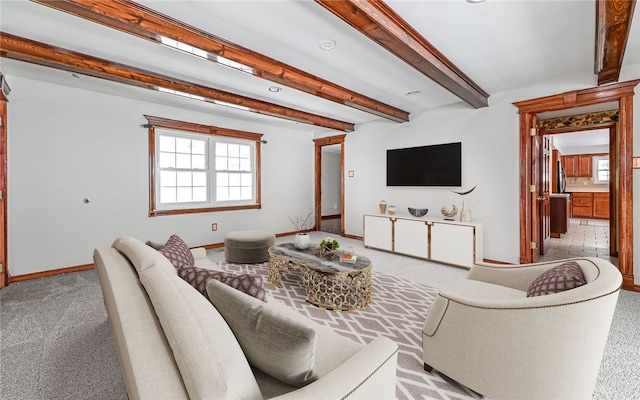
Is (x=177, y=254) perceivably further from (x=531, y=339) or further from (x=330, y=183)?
(x=330, y=183)

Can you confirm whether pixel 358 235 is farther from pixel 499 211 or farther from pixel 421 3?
pixel 421 3

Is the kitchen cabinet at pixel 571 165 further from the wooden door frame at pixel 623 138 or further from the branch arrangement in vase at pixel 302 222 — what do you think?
the branch arrangement in vase at pixel 302 222

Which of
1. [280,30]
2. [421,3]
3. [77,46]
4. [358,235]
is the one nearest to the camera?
[421,3]

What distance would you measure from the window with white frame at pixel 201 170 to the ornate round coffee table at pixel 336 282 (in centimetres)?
297

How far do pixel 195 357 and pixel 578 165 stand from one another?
1236 centimetres

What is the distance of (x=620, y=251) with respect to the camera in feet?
11.0

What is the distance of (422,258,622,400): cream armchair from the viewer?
127cm

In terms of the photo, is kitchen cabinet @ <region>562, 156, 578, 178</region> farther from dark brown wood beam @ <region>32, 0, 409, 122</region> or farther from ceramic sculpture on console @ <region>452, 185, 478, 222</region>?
dark brown wood beam @ <region>32, 0, 409, 122</region>

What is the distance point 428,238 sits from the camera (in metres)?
4.34

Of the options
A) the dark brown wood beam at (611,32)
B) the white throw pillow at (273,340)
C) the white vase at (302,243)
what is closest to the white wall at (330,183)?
the white vase at (302,243)

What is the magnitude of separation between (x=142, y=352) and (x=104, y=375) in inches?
52.4

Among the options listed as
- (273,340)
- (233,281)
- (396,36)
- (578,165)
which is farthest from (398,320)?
(578,165)

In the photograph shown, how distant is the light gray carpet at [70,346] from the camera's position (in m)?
1.69

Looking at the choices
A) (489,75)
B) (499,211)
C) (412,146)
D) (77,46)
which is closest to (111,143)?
(77,46)
